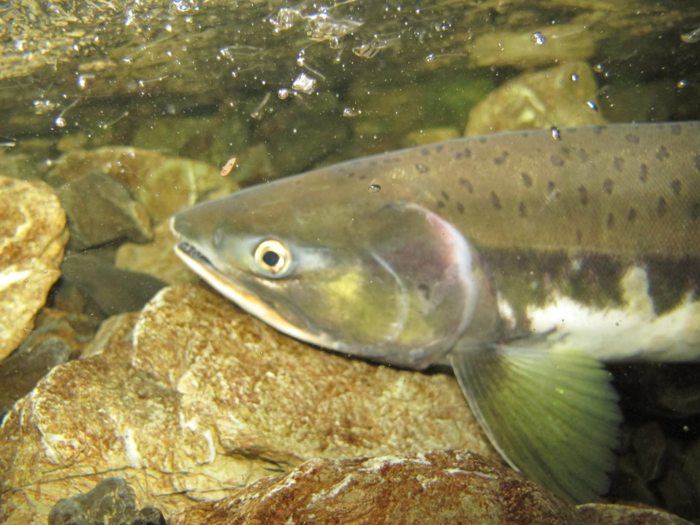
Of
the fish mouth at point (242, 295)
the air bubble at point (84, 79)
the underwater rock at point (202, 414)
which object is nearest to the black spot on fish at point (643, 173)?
the underwater rock at point (202, 414)

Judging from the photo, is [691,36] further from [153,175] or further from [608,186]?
[153,175]

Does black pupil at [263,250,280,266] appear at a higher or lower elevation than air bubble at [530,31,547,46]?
lower

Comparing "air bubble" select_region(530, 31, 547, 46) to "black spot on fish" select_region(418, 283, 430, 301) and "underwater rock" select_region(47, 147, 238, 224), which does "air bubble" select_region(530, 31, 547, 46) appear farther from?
"black spot on fish" select_region(418, 283, 430, 301)

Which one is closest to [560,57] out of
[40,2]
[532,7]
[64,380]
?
[532,7]

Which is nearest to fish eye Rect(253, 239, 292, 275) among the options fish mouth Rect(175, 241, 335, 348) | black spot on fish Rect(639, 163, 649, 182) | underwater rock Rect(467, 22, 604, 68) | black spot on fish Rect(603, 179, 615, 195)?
fish mouth Rect(175, 241, 335, 348)

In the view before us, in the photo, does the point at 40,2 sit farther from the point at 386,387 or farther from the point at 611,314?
the point at 611,314

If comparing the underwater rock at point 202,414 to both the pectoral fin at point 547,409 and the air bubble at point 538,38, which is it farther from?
the air bubble at point 538,38

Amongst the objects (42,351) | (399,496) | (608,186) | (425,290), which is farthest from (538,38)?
(42,351)
